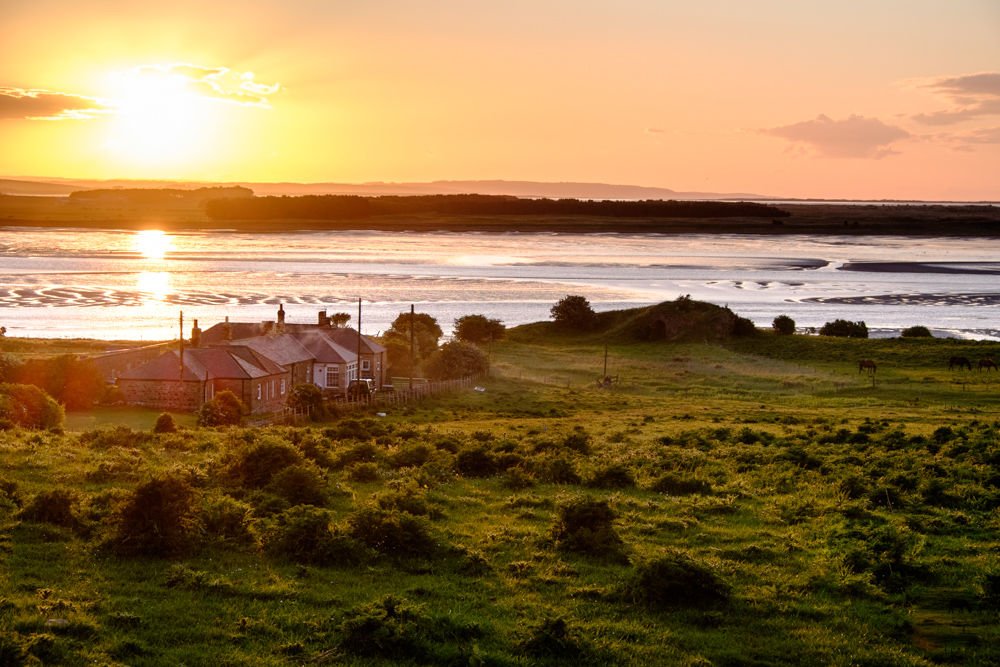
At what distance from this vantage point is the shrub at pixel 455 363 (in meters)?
63.0

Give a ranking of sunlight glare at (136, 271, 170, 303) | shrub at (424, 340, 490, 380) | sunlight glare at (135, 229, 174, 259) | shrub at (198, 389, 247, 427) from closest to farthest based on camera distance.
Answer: shrub at (198, 389, 247, 427) < shrub at (424, 340, 490, 380) < sunlight glare at (136, 271, 170, 303) < sunlight glare at (135, 229, 174, 259)

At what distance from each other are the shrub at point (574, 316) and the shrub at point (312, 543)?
2813 inches

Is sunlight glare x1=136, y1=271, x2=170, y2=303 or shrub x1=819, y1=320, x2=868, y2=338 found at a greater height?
shrub x1=819, y1=320, x2=868, y2=338

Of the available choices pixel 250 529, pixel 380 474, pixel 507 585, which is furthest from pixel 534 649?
pixel 380 474

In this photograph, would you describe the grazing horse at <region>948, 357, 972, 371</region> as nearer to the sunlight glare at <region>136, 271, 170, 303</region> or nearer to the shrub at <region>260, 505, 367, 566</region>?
the shrub at <region>260, 505, 367, 566</region>

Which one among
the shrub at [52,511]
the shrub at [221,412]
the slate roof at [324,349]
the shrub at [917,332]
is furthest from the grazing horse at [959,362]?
the shrub at [52,511]

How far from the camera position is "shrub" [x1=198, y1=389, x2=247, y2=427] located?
1597 inches

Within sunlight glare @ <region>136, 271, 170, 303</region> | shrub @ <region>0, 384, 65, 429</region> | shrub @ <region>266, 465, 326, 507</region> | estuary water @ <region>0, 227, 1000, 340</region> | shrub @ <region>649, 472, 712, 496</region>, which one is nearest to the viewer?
shrub @ <region>266, 465, 326, 507</region>

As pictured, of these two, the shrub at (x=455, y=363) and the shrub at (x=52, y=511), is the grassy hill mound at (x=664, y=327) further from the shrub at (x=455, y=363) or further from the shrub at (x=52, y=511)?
the shrub at (x=52, y=511)

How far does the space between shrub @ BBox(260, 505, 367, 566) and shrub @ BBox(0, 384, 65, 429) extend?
68.9 feet

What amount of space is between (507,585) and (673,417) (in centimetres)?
2913

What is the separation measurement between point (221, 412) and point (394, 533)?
25.4 meters

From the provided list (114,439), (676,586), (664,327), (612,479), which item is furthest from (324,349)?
(676,586)

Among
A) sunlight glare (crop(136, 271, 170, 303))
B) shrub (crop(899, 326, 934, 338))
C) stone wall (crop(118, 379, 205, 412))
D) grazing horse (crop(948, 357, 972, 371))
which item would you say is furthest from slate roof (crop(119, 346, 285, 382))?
shrub (crop(899, 326, 934, 338))
